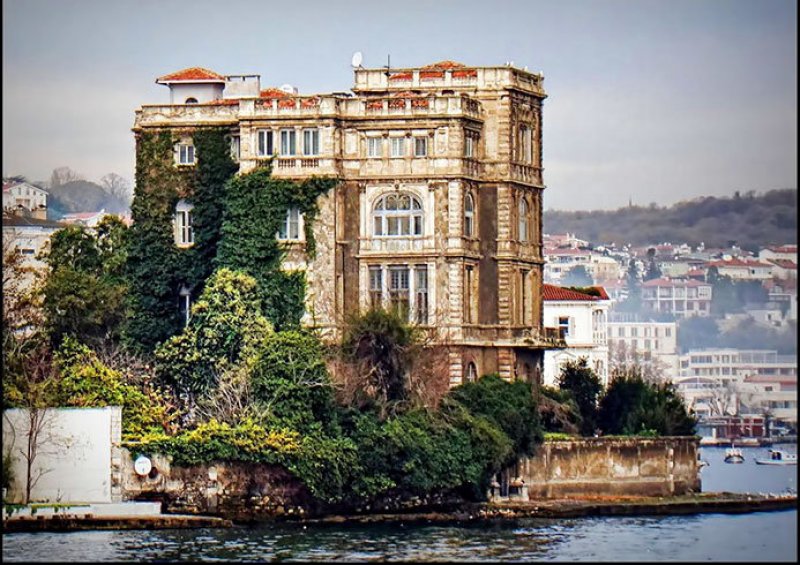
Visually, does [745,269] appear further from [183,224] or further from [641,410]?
[183,224]

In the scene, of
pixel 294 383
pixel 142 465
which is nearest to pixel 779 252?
pixel 294 383

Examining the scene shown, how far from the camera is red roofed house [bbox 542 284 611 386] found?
13425 cm

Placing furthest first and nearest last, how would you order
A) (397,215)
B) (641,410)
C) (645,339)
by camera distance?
1. (645,339)
2. (641,410)
3. (397,215)

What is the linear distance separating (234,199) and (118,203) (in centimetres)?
6082

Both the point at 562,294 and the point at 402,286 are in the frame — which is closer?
the point at 402,286

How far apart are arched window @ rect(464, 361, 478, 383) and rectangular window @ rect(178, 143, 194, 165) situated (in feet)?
40.8

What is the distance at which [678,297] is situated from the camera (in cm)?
13862

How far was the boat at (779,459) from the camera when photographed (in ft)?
495

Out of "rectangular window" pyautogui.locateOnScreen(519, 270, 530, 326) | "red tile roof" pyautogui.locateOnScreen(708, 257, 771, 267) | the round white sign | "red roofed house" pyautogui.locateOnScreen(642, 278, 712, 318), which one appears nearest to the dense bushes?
"rectangular window" pyautogui.locateOnScreen(519, 270, 530, 326)

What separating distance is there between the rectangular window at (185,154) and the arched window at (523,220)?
1220 cm

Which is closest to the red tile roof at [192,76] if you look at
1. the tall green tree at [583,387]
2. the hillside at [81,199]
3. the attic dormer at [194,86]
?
the attic dormer at [194,86]

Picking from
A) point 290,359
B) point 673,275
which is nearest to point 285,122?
point 290,359

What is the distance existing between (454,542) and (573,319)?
44893mm

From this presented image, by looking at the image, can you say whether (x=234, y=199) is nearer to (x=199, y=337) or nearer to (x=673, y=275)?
(x=199, y=337)
